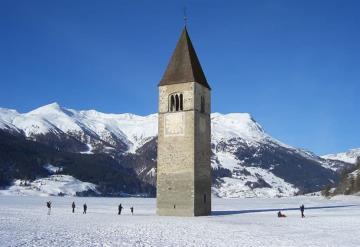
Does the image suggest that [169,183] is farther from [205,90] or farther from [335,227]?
[335,227]

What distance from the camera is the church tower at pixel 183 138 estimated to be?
5591 centimetres

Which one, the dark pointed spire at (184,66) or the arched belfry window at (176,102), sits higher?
the dark pointed spire at (184,66)

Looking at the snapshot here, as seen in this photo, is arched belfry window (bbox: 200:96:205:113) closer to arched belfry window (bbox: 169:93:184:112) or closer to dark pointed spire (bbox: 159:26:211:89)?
dark pointed spire (bbox: 159:26:211:89)

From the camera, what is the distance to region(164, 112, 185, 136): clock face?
189ft

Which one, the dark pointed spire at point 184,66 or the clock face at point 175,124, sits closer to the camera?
the clock face at point 175,124

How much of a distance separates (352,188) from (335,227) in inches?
5364

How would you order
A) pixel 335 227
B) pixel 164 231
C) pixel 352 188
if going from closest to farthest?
pixel 164 231
pixel 335 227
pixel 352 188

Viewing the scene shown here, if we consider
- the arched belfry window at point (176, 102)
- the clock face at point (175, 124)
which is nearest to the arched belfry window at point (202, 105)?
the arched belfry window at point (176, 102)

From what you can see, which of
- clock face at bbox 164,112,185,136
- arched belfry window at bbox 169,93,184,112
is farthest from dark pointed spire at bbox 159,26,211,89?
clock face at bbox 164,112,185,136

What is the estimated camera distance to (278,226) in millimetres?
40969

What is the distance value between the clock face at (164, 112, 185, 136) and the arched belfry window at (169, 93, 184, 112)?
83cm

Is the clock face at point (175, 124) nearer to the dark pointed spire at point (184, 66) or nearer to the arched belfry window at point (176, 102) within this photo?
the arched belfry window at point (176, 102)

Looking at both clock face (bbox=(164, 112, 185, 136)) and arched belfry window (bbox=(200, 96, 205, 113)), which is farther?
arched belfry window (bbox=(200, 96, 205, 113))

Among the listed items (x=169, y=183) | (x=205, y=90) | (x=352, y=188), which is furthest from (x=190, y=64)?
(x=352, y=188)
